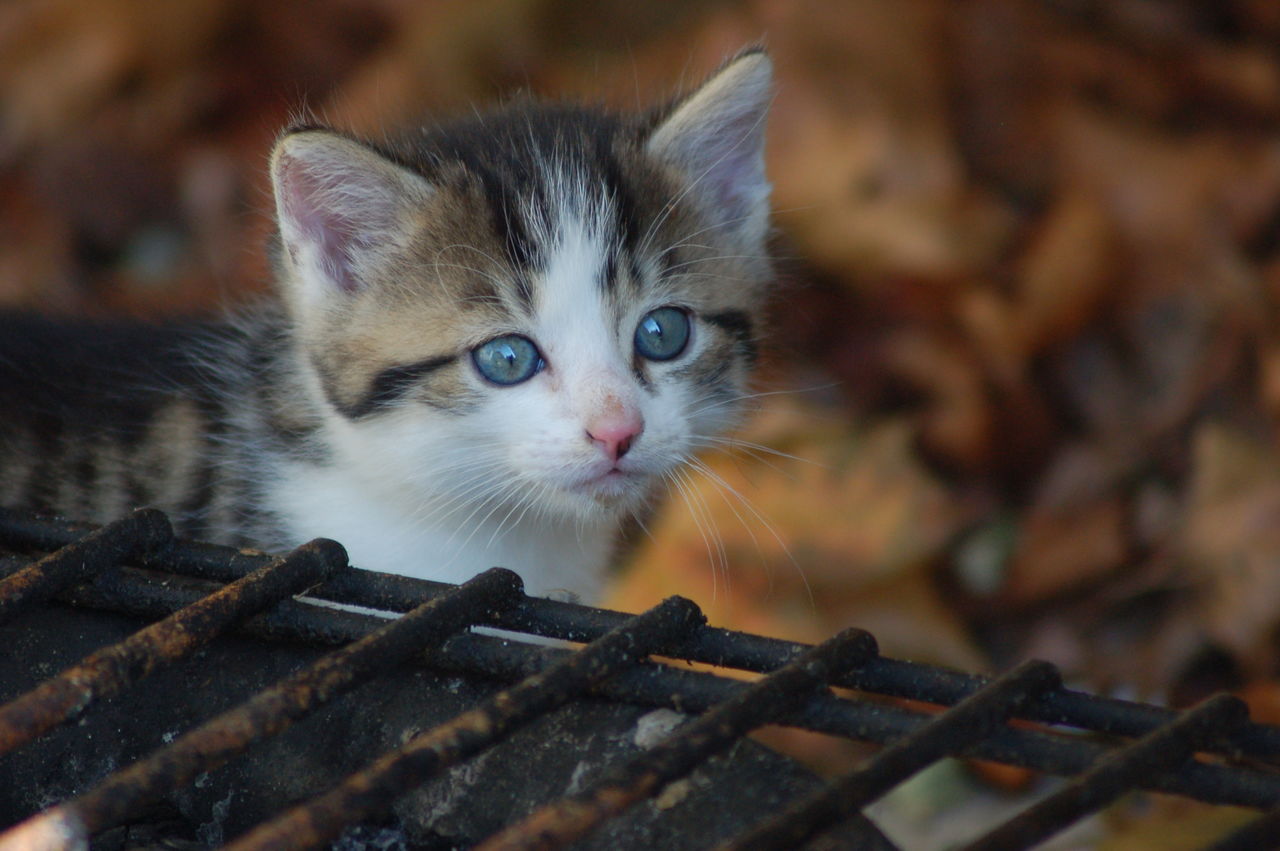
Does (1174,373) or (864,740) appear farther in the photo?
(1174,373)

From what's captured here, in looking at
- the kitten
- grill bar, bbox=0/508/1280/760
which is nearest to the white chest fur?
the kitten

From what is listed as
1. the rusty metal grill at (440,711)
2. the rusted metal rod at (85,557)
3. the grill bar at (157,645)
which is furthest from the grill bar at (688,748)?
the rusted metal rod at (85,557)

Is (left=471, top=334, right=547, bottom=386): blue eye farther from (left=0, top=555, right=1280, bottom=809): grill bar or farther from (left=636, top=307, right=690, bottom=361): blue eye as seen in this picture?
(left=0, top=555, right=1280, bottom=809): grill bar

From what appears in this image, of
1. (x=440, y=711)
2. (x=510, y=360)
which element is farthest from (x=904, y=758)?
(x=510, y=360)

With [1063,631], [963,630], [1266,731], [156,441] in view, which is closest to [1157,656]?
[1063,631]

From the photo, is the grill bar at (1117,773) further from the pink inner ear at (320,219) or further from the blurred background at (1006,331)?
the blurred background at (1006,331)

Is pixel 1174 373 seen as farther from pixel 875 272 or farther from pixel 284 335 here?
pixel 284 335

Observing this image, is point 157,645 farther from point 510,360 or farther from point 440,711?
point 510,360
